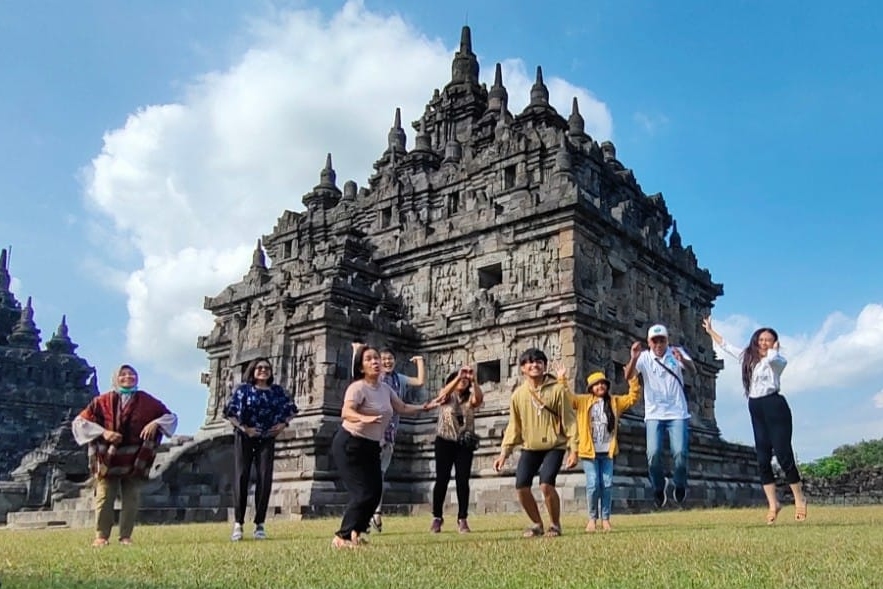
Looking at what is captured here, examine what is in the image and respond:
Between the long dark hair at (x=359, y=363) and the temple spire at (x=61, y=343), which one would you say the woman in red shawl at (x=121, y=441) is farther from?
the temple spire at (x=61, y=343)

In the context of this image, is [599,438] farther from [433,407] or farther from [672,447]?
[433,407]

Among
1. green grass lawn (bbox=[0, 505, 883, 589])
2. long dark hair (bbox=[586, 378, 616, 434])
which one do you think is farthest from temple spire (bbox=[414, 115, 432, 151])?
green grass lawn (bbox=[0, 505, 883, 589])

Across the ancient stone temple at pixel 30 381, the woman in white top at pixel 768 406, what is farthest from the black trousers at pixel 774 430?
the ancient stone temple at pixel 30 381

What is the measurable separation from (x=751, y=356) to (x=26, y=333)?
5575 cm

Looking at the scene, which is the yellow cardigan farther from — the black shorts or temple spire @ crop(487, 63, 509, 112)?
temple spire @ crop(487, 63, 509, 112)

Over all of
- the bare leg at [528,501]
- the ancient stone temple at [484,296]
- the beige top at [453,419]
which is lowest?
the bare leg at [528,501]

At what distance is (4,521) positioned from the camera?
2602 cm

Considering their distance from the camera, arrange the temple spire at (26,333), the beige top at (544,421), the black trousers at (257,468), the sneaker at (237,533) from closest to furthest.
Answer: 1. the beige top at (544,421)
2. the sneaker at (237,533)
3. the black trousers at (257,468)
4. the temple spire at (26,333)

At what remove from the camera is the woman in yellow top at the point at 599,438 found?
10328mm

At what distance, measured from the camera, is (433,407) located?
30.5 ft

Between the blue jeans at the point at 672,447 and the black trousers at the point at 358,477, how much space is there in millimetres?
3311

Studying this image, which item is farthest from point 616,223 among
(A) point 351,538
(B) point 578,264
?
(A) point 351,538

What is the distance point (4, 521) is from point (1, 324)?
3624 cm

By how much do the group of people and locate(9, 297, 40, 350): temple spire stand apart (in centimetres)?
5109
